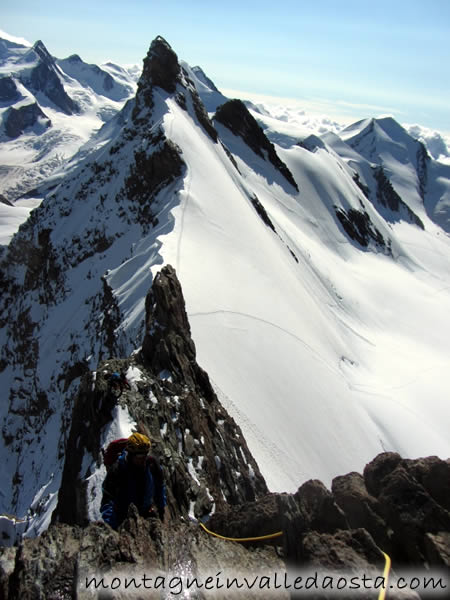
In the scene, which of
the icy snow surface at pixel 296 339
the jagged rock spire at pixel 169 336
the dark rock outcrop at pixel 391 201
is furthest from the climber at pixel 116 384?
the dark rock outcrop at pixel 391 201

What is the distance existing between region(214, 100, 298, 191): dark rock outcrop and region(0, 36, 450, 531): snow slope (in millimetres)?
12538

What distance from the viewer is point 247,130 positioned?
66625 mm

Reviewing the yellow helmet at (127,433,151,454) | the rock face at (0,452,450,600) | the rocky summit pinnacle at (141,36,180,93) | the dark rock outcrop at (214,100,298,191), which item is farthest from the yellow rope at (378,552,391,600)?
the dark rock outcrop at (214,100,298,191)

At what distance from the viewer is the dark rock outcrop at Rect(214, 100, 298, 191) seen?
6562 cm

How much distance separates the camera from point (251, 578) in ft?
19.2

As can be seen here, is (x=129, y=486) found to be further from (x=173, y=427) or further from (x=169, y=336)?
(x=169, y=336)

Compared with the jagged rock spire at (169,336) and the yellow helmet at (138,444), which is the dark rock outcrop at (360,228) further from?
the yellow helmet at (138,444)

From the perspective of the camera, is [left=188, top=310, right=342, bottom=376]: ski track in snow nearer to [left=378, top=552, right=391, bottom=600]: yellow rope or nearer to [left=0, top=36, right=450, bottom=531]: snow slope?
[left=0, top=36, right=450, bottom=531]: snow slope

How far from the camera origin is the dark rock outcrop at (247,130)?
6562cm

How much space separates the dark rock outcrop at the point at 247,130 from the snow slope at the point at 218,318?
12.5m

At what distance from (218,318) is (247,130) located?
2145 inches

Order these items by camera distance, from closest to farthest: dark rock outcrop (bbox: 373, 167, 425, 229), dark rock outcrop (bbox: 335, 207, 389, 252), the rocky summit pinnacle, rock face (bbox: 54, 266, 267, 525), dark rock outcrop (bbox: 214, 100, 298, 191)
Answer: rock face (bbox: 54, 266, 267, 525)
the rocky summit pinnacle
dark rock outcrop (bbox: 214, 100, 298, 191)
dark rock outcrop (bbox: 335, 207, 389, 252)
dark rock outcrop (bbox: 373, 167, 425, 229)

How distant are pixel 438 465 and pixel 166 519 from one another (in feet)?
17.1

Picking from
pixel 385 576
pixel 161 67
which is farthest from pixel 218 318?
pixel 161 67
